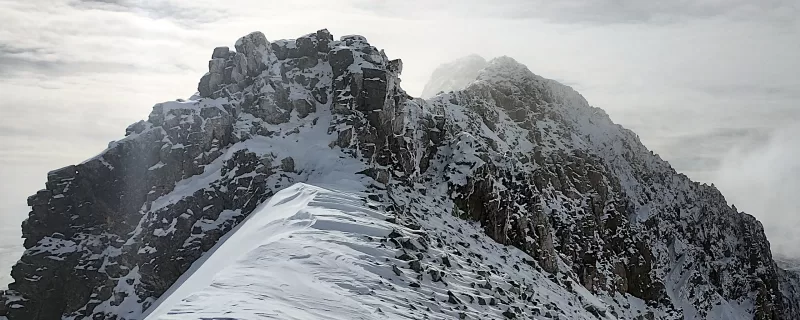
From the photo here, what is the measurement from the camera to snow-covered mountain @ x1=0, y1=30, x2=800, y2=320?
974 inches

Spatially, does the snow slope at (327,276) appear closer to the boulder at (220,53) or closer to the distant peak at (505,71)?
the boulder at (220,53)

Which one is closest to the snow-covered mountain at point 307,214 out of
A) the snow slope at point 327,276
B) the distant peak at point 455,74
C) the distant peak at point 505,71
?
the snow slope at point 327,276

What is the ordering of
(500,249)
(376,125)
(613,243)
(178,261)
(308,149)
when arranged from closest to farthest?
(178,261) < (308,149) < (376,125) < (500,249) < (613,243)

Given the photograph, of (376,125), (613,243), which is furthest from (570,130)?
(376,125)

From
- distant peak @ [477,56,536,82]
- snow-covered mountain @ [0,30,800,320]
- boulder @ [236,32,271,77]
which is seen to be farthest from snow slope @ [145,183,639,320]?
distant peak @ [477,56,536,82]

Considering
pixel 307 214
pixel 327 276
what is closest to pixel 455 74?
pixel 307 214

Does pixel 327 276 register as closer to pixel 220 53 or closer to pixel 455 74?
pixel 220 53

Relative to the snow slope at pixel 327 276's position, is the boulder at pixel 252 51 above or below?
above

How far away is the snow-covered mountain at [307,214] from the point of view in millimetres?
24750

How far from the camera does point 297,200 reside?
3725 centimetres

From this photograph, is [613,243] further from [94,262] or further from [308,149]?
[94,262]

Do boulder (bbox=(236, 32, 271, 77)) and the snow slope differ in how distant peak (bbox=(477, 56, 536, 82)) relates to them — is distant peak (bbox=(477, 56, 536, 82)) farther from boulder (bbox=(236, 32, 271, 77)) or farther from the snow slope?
the snow slope

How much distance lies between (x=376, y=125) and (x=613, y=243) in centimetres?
6377

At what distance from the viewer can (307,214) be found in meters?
31.9
